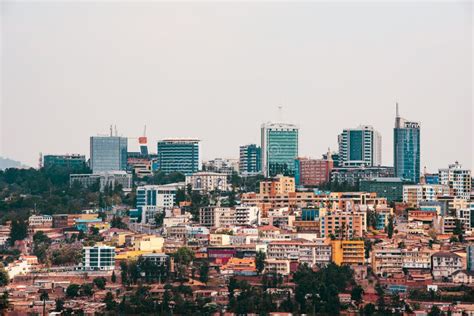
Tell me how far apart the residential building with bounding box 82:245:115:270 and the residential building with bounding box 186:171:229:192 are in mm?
8264

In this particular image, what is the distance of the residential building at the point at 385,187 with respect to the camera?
40.9 metres

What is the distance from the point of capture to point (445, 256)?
32.4m

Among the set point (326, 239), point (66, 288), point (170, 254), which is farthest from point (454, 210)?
point (66, 288)

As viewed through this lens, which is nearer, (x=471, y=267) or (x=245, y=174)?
(x=471, y=267)

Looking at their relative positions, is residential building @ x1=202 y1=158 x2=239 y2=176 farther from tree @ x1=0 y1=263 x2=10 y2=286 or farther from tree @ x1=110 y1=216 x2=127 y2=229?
tree @ x1=0 y1=263 x2=10 y2=286

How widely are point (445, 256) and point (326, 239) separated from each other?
2.66 m

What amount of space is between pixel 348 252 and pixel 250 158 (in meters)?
15.0

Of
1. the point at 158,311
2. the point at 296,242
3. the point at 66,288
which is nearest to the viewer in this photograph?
the point at 158,311

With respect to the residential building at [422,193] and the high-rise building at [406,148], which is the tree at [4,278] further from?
the high-rise building at [406,148]

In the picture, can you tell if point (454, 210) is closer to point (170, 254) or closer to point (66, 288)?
point (170, 254)

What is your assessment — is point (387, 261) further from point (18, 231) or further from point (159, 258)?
point (18, 231)

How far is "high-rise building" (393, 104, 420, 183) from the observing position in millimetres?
44594

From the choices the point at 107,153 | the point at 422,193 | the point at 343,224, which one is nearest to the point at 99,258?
the point at 343,224

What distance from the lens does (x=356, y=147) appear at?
154 feet
